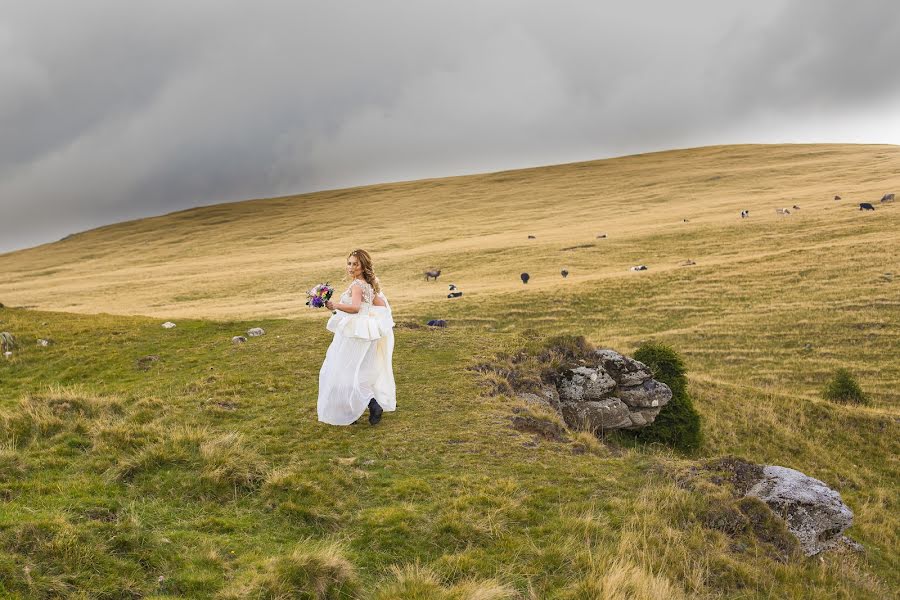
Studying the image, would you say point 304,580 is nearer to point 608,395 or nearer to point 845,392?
point 608,395

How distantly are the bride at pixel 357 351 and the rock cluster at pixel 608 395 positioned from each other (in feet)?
17.0

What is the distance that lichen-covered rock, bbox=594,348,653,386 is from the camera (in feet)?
60.3

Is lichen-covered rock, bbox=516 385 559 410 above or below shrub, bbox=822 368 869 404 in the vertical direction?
above

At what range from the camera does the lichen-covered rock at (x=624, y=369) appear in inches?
724

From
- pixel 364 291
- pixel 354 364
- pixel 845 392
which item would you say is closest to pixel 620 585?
pixel 354 364

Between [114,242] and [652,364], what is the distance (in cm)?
13888

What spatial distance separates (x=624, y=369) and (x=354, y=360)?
9.96 metres

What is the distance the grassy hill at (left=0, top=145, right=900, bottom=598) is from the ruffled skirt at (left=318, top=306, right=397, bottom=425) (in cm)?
50

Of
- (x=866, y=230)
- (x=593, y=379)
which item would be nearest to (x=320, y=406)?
(x=593, y=379)

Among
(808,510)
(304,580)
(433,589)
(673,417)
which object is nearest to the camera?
(433,589)

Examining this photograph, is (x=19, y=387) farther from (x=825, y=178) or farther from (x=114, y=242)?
(x=114, y=242)

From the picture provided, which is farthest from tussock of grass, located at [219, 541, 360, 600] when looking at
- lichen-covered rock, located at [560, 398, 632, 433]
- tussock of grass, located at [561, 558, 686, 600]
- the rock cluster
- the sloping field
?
the sloping field

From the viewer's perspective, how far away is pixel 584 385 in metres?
17.8

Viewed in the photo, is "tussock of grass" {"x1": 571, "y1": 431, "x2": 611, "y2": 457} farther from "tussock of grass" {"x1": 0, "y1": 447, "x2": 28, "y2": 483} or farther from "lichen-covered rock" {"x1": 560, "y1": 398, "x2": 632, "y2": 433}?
"tussock of grass" {"x1": 0, "y1": 447, "x2": 28, "y2": 483}
